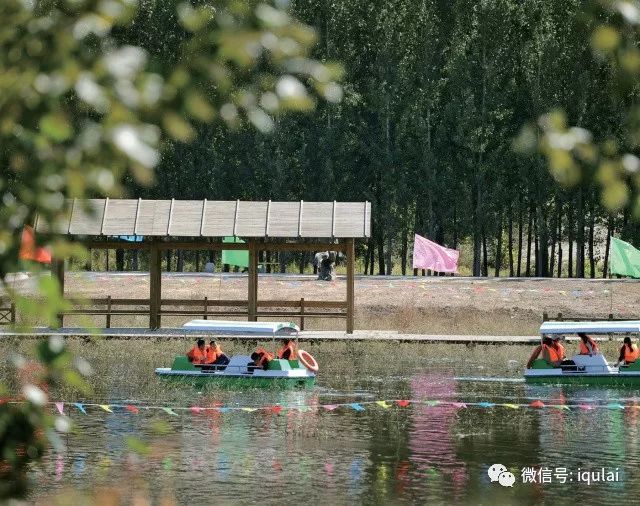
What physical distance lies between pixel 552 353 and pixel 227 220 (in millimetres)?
12579

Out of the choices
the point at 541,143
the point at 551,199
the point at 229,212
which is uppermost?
the point at 551,199

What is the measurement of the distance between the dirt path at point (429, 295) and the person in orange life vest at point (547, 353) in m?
12.2

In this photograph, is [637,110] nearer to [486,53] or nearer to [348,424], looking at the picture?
[348,424]

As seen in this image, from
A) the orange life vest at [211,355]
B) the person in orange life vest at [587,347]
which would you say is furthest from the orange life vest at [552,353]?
the orange life vest at [211,355]

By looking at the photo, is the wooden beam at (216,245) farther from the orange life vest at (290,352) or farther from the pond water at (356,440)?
the orange life vest at (290,352)

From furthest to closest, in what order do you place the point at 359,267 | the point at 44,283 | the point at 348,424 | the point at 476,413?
the point at 359,267, the point at 476,413, the point at 348,424, the point at 44,283

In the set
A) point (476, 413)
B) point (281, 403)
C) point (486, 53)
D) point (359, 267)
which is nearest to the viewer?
point (476, 413)

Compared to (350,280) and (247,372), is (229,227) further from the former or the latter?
(247,372)

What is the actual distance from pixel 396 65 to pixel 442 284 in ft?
53.2

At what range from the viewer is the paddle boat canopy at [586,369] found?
32594 mm


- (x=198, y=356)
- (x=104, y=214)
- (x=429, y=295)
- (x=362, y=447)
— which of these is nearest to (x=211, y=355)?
(x=198, y=356)

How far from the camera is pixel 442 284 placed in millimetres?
58469

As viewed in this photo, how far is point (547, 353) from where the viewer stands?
3347cm

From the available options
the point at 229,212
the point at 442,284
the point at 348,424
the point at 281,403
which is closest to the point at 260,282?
the point at 442,284
